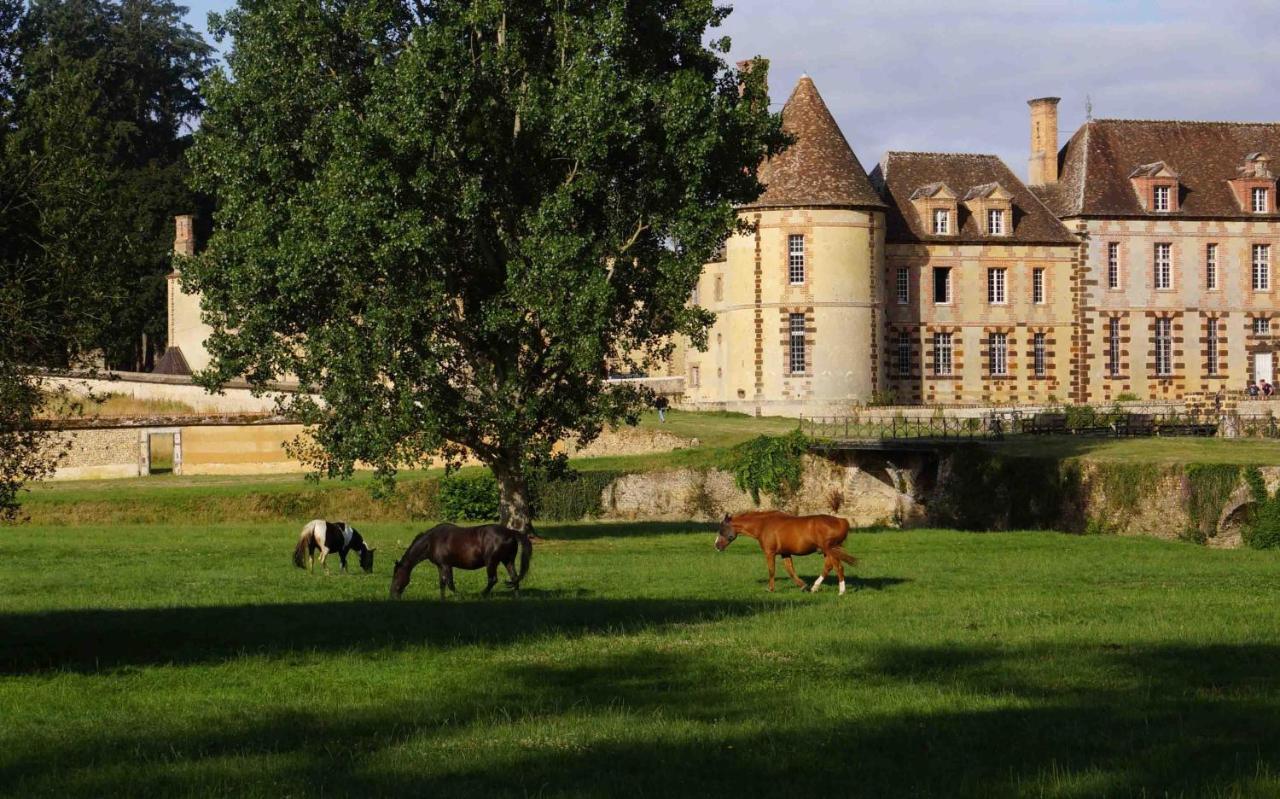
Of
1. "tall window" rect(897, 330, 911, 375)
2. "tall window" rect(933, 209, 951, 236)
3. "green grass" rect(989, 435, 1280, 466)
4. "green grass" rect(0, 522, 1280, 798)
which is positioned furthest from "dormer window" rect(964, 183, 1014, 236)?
"green grass" rect(0, 522, 1280, 798)

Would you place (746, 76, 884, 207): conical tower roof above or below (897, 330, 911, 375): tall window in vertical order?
above

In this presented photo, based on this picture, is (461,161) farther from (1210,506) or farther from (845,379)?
(845,379)

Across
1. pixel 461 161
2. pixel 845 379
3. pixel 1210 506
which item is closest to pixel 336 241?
pixel 461 161

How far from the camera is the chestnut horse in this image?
23.4 meters

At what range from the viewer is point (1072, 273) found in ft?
234

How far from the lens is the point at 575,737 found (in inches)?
474

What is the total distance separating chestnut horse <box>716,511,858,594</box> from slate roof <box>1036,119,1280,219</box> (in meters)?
50.4

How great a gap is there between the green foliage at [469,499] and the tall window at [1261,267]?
40.1 meters

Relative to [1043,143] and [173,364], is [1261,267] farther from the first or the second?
[173,364]

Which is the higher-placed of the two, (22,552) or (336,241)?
(336,241)

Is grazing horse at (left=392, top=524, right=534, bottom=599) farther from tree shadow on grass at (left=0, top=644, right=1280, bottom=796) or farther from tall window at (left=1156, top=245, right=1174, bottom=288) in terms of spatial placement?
tall window at (left=1156, top=245, right=1174, bottom=288)

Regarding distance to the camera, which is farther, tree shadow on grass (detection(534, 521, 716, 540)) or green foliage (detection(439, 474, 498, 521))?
green foliage (detection(439, 474, 498, 521))

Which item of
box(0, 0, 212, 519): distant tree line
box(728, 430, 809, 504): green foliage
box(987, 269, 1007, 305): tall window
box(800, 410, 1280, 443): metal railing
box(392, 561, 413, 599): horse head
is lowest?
box(392, 561, 413, 599): horse head

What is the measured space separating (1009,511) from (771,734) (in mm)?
34427
